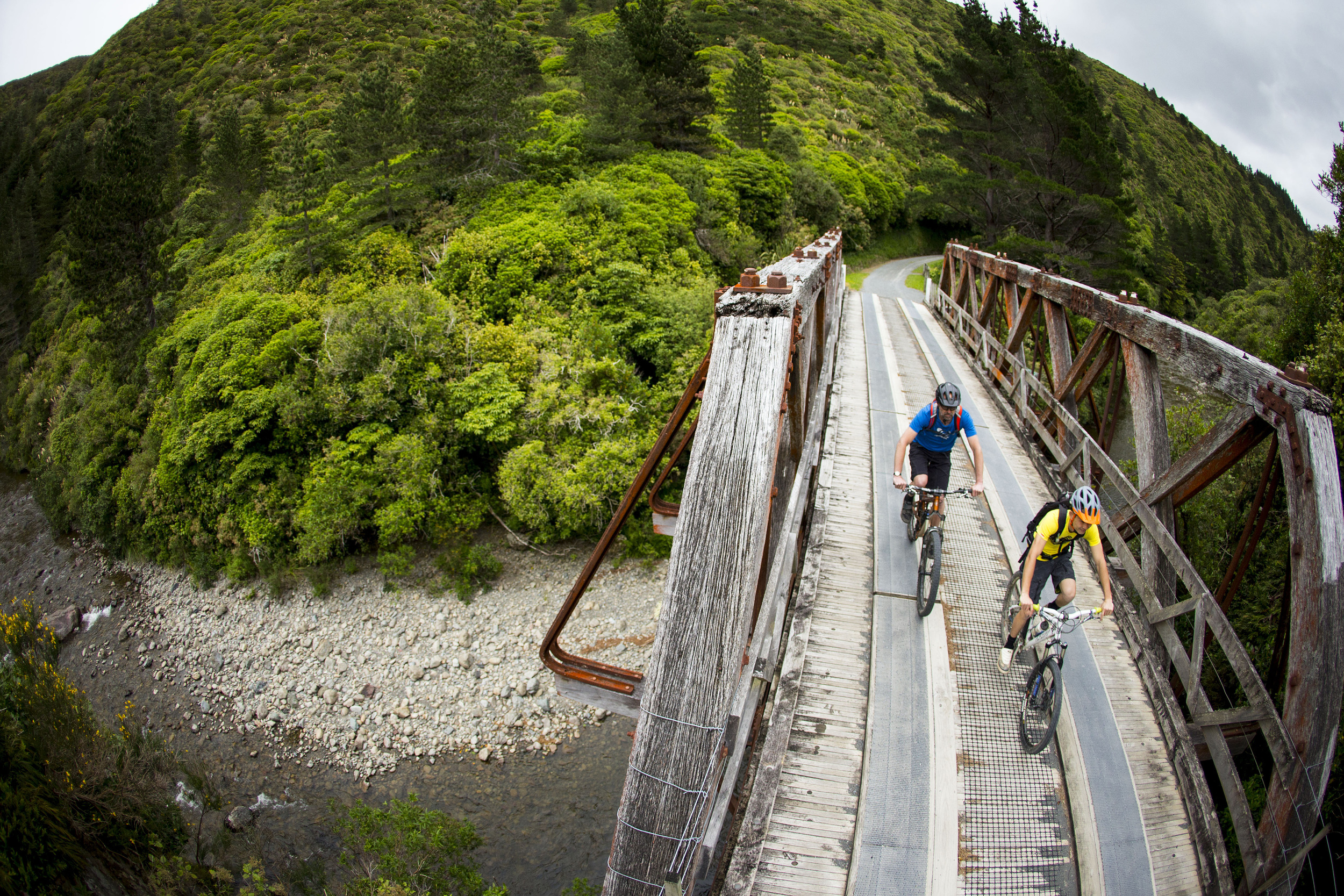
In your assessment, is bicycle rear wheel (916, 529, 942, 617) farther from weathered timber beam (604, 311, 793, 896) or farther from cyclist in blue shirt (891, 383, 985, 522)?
weathered timber beam (604, 311, 793, 896)

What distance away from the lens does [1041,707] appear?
4.05 m

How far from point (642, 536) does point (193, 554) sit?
43.6 feet

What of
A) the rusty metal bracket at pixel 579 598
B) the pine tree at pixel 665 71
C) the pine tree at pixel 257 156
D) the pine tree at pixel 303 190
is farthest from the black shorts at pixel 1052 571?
the pine tree at pixel 257 156

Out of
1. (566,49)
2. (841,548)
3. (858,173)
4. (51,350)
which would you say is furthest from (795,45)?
(841,548)

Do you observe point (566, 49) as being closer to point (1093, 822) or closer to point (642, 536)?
point (642, 536)

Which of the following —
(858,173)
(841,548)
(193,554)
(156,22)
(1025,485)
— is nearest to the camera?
(841,548)

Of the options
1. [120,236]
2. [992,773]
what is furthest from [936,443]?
[120,236]

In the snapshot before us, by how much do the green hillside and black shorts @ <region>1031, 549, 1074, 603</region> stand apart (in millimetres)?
11220

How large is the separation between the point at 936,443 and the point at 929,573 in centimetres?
120

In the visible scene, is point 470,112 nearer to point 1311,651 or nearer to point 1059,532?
point 1059,532

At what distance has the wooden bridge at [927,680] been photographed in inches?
99.4

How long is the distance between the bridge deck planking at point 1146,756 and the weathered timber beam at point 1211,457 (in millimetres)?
1035

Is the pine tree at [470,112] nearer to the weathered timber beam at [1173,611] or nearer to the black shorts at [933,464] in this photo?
the black shorts at [933,464]

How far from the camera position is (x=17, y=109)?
59.1 m
